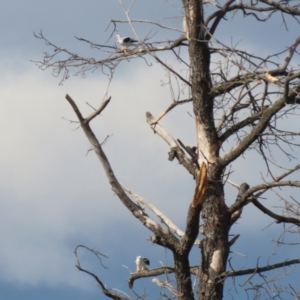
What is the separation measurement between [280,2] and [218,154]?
1.83 meters

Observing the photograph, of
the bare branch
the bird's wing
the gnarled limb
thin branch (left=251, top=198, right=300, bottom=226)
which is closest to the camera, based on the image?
the gnarled limb

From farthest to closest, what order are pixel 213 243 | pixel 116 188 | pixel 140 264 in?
1. pixel 140 264
2. pixel 116 188
3. pixel 213 243

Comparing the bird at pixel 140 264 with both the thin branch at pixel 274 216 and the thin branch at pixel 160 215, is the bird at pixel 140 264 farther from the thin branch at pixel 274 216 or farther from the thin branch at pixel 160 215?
the thin branch at pixel 274 216

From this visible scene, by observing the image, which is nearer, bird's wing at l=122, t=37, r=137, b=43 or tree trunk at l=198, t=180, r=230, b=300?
tree trunk at l=198, t=180, r=230, b=300

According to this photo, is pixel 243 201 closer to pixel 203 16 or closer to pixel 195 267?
pixel 195 267

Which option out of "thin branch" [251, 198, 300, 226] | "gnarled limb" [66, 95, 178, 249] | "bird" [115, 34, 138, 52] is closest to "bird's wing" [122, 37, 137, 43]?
"bird" [115, 34, 138, 52]

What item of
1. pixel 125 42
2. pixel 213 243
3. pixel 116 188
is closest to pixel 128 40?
pixel 125 42

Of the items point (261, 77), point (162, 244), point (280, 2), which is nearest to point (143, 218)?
point (162, 244)

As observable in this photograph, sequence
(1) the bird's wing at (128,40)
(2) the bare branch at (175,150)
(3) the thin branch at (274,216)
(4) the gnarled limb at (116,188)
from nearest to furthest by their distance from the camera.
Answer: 1. (4) the gnarled limb at (116,188)
2. (3) the thin branch at (274,216)
3. (2) the bare branch at (175,150)
4. (1) the bird's wing at (128,40)

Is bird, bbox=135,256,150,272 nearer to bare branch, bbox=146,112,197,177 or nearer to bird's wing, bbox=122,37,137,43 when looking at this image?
bare branch, bbox=146,112,197,177

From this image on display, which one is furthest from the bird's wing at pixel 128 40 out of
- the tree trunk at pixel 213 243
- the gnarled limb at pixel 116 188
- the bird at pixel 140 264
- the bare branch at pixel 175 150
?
the bird at pixel 140 264

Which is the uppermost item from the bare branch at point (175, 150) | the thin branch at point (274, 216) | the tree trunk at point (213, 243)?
the bare branch at point (175, 150)

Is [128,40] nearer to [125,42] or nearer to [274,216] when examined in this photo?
[125,42]

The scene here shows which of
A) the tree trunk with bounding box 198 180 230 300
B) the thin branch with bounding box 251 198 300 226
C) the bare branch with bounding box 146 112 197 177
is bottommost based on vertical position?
the tree trunk with bounding box 198 180 230 300
